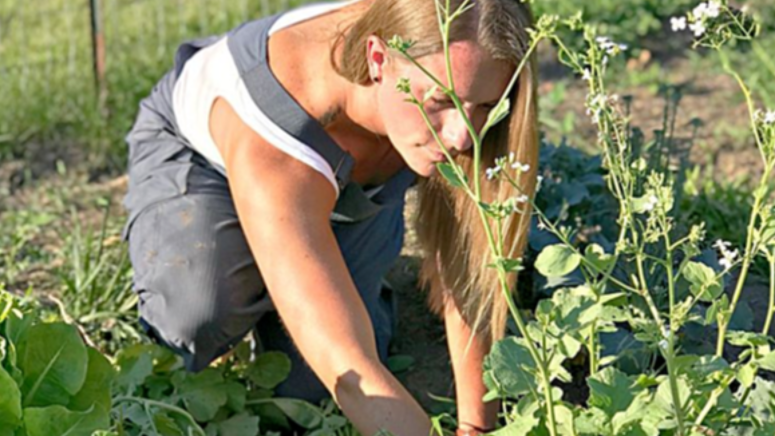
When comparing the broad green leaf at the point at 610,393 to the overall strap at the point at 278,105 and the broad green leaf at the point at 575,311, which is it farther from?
the overall strap at the point at 278,105

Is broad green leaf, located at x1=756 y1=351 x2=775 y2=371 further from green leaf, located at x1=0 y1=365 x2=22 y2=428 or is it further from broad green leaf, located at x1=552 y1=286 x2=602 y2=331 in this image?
green leaf, located at x1=0 y1=365 x2=22 y2=428

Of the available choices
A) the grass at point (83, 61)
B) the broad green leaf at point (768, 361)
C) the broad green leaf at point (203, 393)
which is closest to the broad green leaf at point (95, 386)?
the broad green leaf at point (203, 393)

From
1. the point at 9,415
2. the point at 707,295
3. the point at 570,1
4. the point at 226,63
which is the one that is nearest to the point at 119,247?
the point at 226,63

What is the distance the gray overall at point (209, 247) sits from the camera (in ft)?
8.80

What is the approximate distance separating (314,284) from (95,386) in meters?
0.41

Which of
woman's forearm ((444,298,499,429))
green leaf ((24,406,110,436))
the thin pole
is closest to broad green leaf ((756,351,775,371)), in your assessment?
woman's forearm ((444,298,499,429))

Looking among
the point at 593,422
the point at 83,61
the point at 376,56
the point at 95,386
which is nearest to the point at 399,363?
the point at 376,56

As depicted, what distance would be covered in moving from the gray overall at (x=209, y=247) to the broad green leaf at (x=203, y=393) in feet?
0.34

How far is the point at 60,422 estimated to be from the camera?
1.82m

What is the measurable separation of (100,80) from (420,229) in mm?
2017

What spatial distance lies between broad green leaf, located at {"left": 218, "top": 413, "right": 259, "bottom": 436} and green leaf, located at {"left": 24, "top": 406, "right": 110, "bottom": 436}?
0.70m

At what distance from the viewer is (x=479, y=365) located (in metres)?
2.41

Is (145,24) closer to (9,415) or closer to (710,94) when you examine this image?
(710,94)

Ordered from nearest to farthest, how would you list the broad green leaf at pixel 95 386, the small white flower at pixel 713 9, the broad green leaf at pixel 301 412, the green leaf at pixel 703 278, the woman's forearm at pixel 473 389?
the small white flower at pixel 713 9 → the green leaf at pixel 703 278 → the broad green leaf at pixel 95 386 → the woman's forearm at pixel 473 389 → the broad green leaf at pixel 301 412
